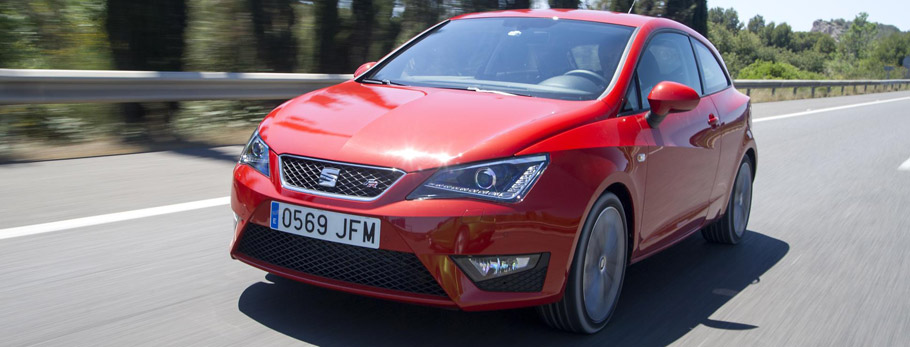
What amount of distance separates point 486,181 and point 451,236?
0.80 feet

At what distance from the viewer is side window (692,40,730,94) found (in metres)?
5.55

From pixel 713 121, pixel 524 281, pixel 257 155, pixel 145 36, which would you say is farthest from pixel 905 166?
pixel 257 155

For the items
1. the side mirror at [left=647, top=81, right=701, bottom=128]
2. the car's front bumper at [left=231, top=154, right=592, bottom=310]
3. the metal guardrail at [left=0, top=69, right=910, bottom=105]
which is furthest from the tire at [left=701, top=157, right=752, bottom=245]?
the metal guardrail at [left=0, top=69, right=910, bottom=105]

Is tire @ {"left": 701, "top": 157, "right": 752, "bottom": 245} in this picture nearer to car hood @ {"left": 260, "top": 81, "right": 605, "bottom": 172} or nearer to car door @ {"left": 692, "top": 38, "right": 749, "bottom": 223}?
car door @ {"left": 692, "top": 38, "right": 749, "bottom": 223}

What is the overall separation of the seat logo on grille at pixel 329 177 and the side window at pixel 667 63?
66.1 inches

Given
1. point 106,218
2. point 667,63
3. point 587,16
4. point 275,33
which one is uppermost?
point 587,16

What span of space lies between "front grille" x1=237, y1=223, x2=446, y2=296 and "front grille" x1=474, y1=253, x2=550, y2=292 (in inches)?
7.8

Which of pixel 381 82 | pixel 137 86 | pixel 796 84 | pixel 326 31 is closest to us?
pixel 381 82

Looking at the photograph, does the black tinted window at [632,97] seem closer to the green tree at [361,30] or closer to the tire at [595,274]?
the tire at [595,274]

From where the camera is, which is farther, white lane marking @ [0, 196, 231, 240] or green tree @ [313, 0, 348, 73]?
green tree @ [313, 0, 348, 73]

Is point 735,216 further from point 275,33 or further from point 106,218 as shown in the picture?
point 275,33

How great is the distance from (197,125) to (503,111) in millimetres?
6883

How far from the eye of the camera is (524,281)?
348 centimetres

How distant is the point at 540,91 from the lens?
4.28 metres
